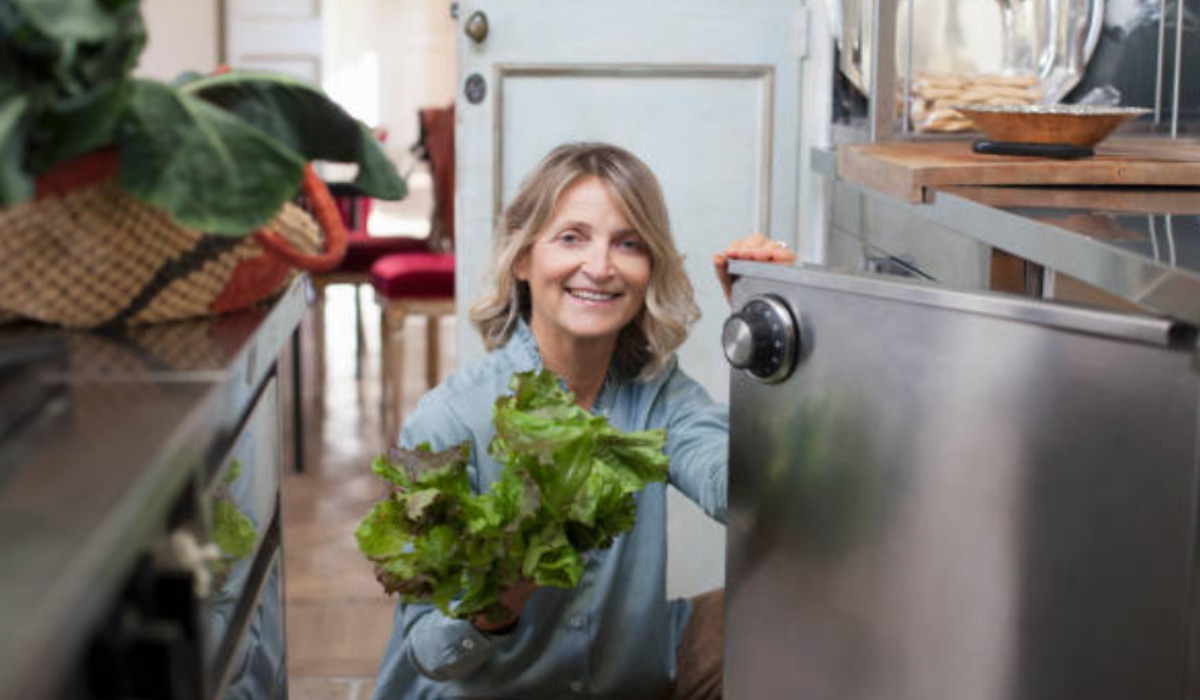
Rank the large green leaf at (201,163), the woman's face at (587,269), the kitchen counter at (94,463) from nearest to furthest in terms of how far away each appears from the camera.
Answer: the kitchen counter at (94,463)
the large green leaf at (201,163)
the woman's face at (587,269)

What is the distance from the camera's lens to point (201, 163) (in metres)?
0.79

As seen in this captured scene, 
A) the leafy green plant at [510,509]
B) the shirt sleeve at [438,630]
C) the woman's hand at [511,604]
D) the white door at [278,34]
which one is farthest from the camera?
the white door at [278,34]

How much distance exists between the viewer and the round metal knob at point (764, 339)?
123 cm

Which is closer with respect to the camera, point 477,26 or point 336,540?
point 477,26

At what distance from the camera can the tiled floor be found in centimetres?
277

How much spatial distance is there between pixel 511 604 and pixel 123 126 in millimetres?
889

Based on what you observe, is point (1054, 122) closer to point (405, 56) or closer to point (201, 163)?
point (201, 163)

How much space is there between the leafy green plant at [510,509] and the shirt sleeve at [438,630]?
0.18m

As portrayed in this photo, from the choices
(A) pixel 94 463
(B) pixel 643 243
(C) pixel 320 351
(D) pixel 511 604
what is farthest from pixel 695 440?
(C) pixel 320 351

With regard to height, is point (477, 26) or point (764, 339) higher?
point (477, 26)

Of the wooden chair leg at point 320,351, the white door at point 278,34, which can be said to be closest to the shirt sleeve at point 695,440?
the wooden chair leg at point 320,351

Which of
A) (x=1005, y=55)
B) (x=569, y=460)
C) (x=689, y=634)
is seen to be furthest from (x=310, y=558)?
(x=569, y=460)

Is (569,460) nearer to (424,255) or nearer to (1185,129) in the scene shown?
(1185,129)

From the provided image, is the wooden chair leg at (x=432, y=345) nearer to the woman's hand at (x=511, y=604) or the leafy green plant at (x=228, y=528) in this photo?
the woman's hand at (x=511, y=604)
